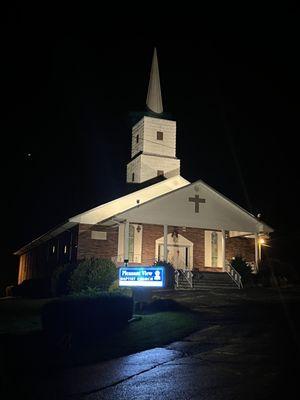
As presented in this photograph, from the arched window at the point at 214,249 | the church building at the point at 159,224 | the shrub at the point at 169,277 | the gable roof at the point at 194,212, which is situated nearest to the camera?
the shrub at the point at 169,277

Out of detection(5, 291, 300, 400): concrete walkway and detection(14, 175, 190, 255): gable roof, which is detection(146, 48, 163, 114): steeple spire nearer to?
detection(14, 175, 190, 255): gable roof

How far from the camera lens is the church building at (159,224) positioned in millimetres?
27953

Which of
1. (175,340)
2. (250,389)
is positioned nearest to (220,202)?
(175,340)

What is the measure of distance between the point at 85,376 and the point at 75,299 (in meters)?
3.52

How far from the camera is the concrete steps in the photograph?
2586 centimetres

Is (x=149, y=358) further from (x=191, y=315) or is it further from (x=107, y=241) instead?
(x=107, y=241)

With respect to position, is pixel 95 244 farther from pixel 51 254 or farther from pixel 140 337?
pixel 140 337

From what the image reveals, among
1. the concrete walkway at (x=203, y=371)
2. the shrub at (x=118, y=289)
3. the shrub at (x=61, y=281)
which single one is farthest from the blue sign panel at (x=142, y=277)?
the shrub at (x=61, y=281)

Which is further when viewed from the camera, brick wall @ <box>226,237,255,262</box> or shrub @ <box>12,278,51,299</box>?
brick wall @ <box>226,237,255,262</box>

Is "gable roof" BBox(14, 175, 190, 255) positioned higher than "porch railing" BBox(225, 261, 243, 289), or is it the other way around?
"gable roof" BBox(14, 175, 190, 255)

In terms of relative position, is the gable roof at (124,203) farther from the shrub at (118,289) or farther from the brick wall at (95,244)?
the shrub at (118,289)

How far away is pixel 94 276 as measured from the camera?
19.7m

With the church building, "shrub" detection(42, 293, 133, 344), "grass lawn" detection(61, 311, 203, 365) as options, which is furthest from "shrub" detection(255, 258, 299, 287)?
"shrub" detection(42, 293, 133, 344)

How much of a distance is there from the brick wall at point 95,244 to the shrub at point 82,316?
1607 centimetres
